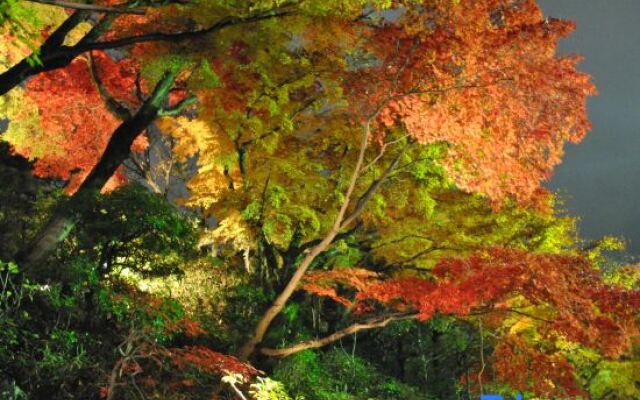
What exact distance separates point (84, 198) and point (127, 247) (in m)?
1.07

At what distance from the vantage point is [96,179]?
930 centimetres

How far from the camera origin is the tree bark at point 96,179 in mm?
8445

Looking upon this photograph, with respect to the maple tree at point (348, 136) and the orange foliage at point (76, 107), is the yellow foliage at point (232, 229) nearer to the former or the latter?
the maple tree at point (348, 136)

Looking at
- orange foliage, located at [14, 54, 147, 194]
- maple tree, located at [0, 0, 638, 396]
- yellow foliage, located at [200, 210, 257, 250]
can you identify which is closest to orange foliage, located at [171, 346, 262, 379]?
maple tree, located at [0, 0, 638, 396]

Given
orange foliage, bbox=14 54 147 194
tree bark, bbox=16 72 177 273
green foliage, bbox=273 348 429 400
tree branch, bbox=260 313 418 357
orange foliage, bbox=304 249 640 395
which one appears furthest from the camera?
orange foliage, bbox=14 54 147 194

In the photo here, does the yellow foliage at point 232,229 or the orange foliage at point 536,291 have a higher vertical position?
the orange foliage at point 536,291

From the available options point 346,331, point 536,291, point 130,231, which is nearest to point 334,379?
point 346,331

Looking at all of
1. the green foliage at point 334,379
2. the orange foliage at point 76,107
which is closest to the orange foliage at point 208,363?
the green foliage at point 334,379

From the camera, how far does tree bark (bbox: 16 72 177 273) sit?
845 centimetres

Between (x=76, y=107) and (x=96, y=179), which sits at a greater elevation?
(x=76, y=107)

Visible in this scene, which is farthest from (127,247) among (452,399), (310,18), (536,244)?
(452,399)

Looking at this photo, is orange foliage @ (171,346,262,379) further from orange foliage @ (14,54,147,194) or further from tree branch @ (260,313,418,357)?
orange foliage @ (14,54,147,194)

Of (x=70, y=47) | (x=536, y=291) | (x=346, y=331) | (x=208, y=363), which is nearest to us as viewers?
(x=70, y=47)

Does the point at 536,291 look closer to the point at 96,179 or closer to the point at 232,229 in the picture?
the point at 232,229
